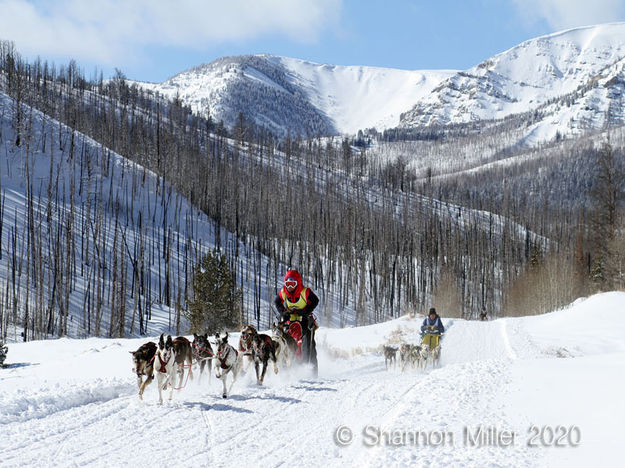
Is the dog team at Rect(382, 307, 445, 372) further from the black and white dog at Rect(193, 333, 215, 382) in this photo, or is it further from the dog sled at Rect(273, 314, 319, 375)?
the black and white dog at Rect(193, 333, 215, 382)

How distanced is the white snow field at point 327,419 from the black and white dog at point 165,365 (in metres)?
0.39

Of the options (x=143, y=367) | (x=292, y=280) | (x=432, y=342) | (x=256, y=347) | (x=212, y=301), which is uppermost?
(x=292, y=280)

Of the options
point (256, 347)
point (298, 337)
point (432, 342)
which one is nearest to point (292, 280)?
point (298, 337)

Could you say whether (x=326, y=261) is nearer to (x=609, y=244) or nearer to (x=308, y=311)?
(x=609, y=244)

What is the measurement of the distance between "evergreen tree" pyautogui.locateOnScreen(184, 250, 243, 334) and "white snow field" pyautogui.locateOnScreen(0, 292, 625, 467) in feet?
58.1

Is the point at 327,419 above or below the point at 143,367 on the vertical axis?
below

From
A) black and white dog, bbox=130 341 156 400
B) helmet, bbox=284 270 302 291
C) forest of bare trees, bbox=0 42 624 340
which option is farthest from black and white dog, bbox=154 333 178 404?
forest of bare trees, bbox=0 42 624 340

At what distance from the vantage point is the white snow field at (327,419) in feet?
19.8

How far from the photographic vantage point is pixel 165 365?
30.3 ft

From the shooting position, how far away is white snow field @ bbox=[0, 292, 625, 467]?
19.8 ft

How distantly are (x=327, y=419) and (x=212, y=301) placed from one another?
80.5 feet

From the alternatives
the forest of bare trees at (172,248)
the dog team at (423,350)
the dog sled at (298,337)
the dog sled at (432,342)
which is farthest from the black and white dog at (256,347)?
the forest of bare trees at (172,248)

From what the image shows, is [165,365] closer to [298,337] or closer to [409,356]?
[298,337]

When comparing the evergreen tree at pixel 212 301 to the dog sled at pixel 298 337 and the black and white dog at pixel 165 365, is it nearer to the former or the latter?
the dog sled at pixel 298 337
